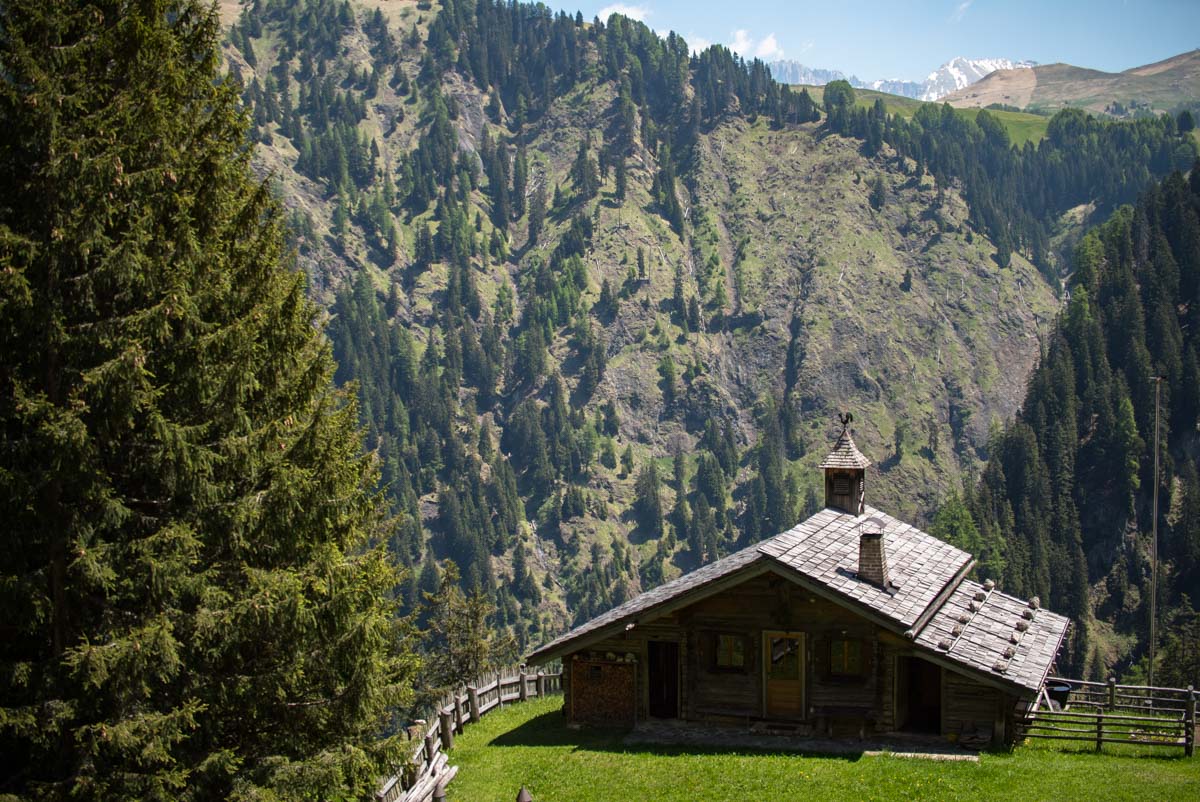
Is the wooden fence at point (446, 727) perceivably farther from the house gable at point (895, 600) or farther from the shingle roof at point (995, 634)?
the shingle roof at point (995, 634)

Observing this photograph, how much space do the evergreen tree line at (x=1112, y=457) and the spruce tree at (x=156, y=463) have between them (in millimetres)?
132768

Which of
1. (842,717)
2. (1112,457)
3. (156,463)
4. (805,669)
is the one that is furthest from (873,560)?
(1112,457)

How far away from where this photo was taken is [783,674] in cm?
3033

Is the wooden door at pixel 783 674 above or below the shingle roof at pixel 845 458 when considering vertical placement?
below

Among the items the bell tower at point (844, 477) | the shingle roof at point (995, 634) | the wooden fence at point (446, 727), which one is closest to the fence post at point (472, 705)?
the wooden fence at point (446, 727)

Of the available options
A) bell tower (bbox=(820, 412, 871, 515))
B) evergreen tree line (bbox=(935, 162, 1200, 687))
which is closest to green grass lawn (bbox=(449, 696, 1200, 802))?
bell tower (bbox=(820, 412, 871, 515))

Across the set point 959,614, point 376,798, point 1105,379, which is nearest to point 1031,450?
point 1105,379

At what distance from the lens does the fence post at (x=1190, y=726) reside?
27062 millimetres

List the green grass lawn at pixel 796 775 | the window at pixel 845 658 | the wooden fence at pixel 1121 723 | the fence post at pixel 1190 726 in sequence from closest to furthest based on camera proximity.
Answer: the green grass lawn at pixel 796 775
the fence post at pixel 1190 726
the wooden fence at pixel 1121 723
the window at pixel 845 658

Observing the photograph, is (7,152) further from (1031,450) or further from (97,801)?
(1031,450)

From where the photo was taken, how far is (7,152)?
50.3 feet

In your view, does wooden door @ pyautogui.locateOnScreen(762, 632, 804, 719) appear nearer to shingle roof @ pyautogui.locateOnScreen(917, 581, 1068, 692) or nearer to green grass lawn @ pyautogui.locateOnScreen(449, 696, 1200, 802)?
green grass lawn @ pyautogui.locateOnScreen(449, 696, 1200, 802)

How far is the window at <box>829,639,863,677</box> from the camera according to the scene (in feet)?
98.0

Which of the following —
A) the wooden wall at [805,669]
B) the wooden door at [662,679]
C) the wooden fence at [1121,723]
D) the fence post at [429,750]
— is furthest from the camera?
the wooden door at [662,679]
